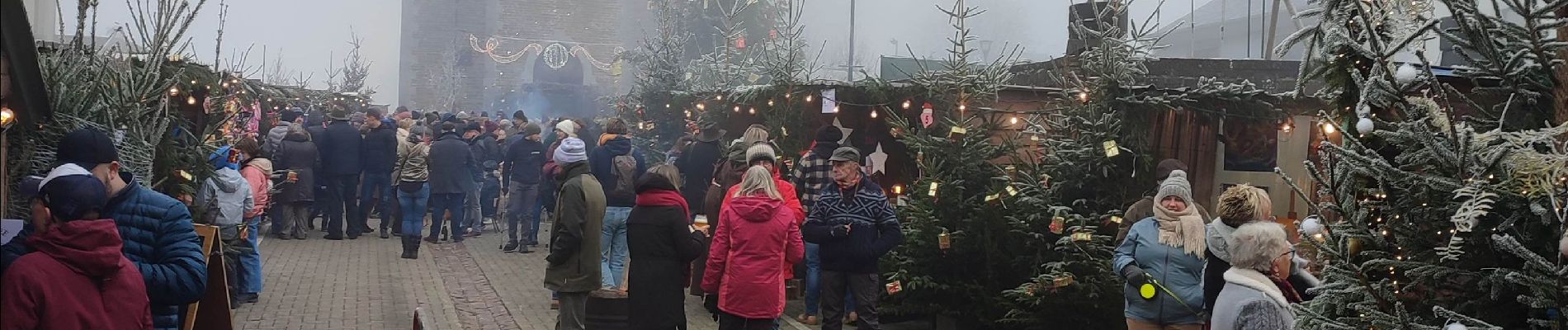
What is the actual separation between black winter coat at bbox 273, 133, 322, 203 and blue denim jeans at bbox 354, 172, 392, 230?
2.45 ft

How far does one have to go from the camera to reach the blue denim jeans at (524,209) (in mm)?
17297

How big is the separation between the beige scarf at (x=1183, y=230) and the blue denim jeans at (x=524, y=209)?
11047 millimetres

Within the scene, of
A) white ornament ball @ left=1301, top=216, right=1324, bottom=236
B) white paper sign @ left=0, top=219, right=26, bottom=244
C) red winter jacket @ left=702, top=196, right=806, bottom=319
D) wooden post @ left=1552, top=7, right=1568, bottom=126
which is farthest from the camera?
red winter jacket @ left=702, top=196, right=806, bottom=319

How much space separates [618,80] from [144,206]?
60509mm

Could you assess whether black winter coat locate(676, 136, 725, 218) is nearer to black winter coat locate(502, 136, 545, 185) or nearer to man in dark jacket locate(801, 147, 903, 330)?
black winter coat locate(502, 136, 545, 185)

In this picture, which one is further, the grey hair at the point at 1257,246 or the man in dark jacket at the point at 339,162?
the man in dark jacket at the point at 339,162

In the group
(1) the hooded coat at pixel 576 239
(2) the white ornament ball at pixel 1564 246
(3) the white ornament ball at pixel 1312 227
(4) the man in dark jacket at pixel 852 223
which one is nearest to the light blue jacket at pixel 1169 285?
(4) the man in dark jacket at pixel 852 223

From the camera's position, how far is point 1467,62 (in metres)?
4.72

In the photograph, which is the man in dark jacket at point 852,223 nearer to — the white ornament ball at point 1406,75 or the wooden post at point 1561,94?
the white ornament ball at point 1406,75

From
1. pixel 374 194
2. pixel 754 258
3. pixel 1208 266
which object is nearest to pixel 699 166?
pixel 754 258

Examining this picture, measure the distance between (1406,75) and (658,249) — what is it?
4.95 m

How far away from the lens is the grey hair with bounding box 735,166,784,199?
8.34 m

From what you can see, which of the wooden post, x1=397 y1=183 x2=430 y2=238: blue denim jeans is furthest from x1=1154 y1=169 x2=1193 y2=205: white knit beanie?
x1=397 y1=183 x2=430 y2=238: blue denim jeans

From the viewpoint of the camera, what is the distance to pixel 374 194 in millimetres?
18797
